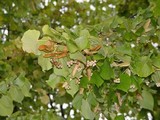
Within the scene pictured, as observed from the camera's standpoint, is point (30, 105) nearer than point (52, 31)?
No

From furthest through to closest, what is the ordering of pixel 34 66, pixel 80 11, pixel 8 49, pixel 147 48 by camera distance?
pixel 80 11 → pixel 34 66 → pixel 8 49 → pixel 147 48

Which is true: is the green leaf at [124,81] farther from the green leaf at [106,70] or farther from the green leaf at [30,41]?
the green leaf at [30,41]

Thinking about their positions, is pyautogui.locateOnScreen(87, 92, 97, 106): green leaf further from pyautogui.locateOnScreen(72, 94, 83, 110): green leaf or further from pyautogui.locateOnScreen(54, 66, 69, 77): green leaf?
pyautogui.locateOnScreen(54, 66, 69, 77): green leaf

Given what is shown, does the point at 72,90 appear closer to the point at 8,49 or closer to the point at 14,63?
the point at 8,49

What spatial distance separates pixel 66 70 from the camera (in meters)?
1.11

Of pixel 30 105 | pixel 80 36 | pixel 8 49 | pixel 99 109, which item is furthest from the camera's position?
pixel 30 105

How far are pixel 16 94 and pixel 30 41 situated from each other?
0.44 meters

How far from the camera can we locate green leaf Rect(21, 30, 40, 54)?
1079 mm

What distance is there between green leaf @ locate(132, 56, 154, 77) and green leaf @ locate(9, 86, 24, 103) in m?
0.52

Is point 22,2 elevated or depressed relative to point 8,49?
elevated

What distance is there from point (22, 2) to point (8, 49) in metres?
0.86

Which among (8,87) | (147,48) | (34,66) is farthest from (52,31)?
(34,66)

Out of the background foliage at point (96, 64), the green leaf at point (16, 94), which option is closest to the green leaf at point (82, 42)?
the background foliage at point (96, 64)

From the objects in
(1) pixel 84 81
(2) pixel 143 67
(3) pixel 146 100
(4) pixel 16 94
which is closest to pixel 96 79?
(1) pixel 84 81
